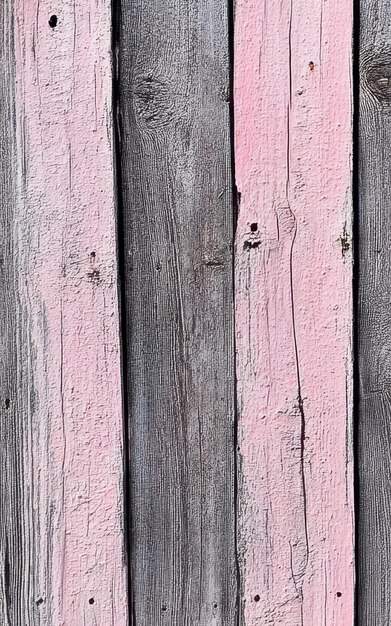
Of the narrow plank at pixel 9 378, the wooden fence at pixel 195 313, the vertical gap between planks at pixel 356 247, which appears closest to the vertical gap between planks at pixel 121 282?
the wooden fence at pixel 195 313

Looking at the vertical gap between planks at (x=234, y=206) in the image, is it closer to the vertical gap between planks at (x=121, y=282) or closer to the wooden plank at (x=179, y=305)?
the wooden plank at (x=179, y=305)

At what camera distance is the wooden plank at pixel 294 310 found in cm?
84

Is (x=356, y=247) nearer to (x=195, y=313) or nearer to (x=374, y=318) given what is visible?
(x=374, y=318)

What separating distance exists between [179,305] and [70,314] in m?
0.13

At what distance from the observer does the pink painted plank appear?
2.72 feet

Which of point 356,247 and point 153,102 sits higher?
point 153,102

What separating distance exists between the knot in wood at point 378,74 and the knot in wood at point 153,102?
232mm

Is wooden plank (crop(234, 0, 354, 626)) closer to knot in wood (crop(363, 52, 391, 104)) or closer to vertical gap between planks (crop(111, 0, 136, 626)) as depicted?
knot in wood (crop(363, 52, 391, 104))

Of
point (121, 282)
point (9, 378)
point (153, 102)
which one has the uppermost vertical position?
point (153, 102)

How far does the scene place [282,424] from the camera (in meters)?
0.86

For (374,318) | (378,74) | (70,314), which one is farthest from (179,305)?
(378,74)

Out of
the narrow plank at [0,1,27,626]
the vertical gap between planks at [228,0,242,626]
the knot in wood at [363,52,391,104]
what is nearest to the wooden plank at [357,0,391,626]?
the knot in wood at [363,52,391,104]

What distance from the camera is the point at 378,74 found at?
84cm

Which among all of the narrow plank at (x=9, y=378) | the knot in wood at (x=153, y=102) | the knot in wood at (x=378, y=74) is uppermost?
the knot in wood at (x=378, y=74)
